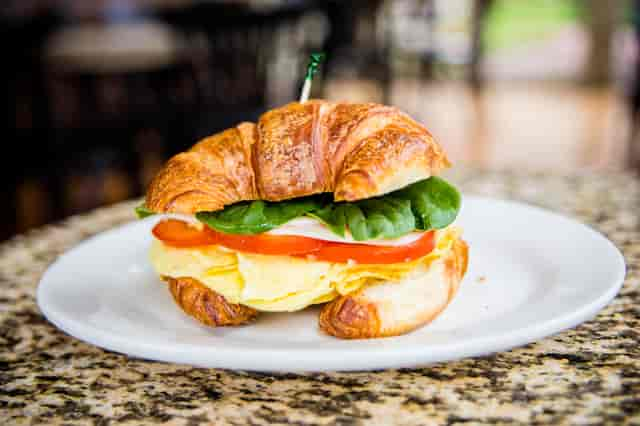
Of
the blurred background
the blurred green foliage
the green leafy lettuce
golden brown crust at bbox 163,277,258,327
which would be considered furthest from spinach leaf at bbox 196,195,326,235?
the blurred green foliage

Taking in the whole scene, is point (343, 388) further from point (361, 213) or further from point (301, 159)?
point (301, 159)

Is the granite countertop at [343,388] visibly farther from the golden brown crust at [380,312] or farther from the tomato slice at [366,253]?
the tomato slice at [366,253]

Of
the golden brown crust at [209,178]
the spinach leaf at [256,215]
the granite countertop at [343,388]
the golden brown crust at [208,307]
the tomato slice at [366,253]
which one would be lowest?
the granite countertop at [343,388]

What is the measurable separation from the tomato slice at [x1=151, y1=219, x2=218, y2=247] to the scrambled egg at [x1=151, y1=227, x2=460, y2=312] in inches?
2.2

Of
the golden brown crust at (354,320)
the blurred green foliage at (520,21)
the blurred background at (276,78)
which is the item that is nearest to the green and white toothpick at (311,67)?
the golden brown crust at (354,320)

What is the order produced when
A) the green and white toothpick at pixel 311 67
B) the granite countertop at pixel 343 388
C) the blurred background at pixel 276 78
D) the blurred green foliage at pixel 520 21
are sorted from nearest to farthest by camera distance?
the granite countertop at pixel 343 388
the green and white toothpick at pixel 311 67
the blurred background at pixel 276 78
the blurred green foliage at pixel 520 21

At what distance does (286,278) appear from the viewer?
1199 millimetres

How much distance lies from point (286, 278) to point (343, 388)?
0.85 feet

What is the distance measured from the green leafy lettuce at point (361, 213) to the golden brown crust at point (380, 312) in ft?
0.30

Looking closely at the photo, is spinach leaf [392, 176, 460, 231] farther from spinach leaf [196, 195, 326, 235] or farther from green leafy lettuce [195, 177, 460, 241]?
spinach leaf [196, 195, 326, 235]

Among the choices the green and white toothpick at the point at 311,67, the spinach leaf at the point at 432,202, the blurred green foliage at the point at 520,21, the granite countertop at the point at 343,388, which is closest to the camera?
the granite countertop at the point at 343,388

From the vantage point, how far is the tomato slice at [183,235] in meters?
1.30

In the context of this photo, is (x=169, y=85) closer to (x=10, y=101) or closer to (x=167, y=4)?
(x=10, y=101)

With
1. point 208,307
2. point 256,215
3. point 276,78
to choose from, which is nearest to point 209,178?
point 256,215
